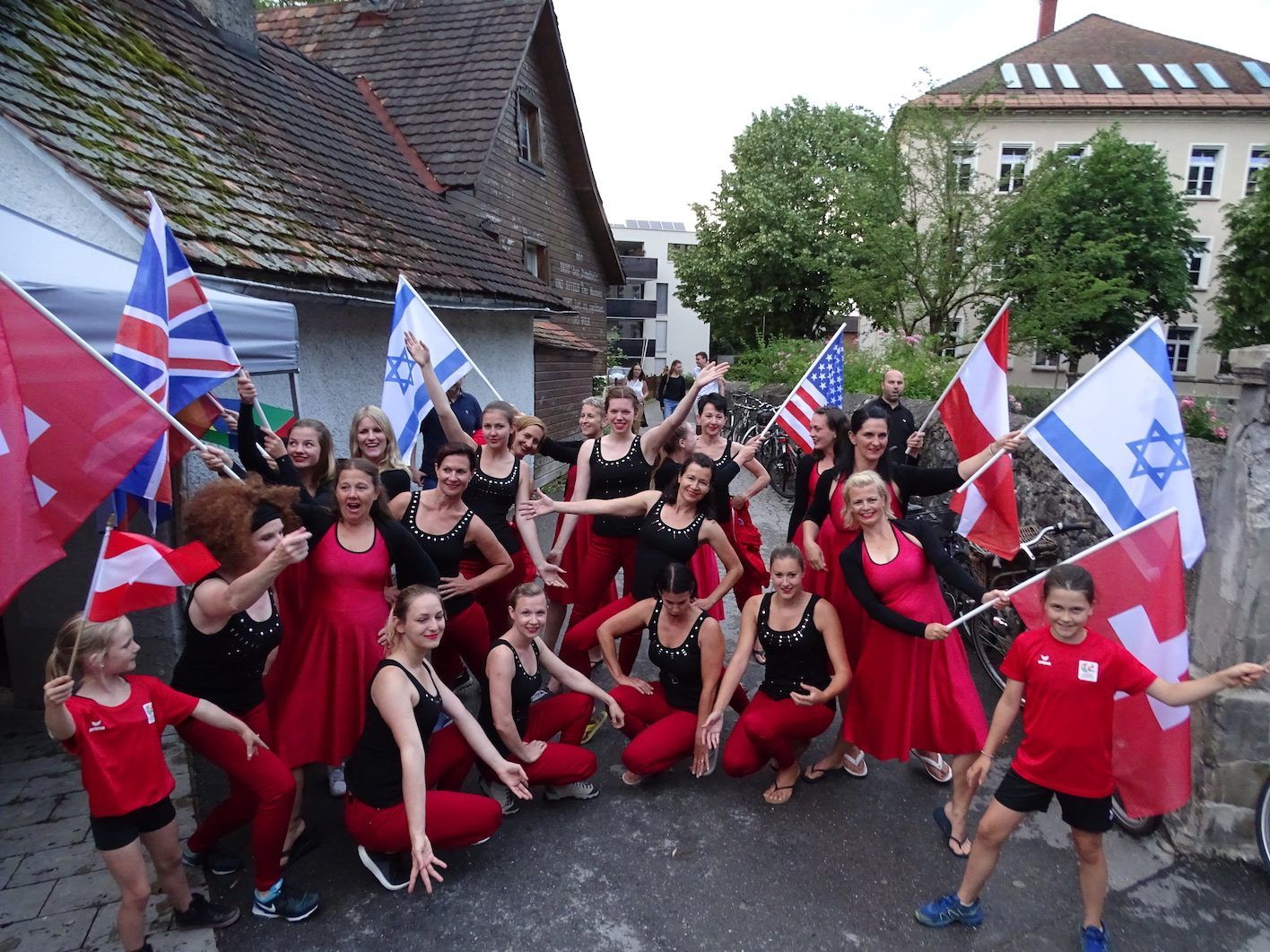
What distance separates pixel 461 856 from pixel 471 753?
1.51ft

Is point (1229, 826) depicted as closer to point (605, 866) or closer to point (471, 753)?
point (605, 866)

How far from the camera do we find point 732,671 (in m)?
4.10

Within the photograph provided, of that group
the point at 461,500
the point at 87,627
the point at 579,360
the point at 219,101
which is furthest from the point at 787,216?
the point at 87,627

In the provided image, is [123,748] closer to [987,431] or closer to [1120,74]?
[987,431]

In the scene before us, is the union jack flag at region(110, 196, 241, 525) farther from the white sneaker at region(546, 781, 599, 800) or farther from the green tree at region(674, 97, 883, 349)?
the green tree at region(674, 97, 883, 349)

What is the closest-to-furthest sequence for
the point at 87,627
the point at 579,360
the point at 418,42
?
the point at 87,627
the point at 418,42
the point at 579,360

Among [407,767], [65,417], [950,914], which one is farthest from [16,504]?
[950,914]

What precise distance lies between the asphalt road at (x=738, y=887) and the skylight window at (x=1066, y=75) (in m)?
38.5

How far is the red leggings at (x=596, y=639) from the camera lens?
4730 mm

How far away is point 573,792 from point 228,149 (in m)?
6.63

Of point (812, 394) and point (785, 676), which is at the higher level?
point (812, 394)

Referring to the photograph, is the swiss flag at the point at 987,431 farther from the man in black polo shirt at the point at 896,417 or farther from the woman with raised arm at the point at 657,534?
the man in black polo shirt at the point at 896,417

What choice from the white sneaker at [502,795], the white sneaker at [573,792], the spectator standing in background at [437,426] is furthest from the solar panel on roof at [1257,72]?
the white sneaker at [502,795]

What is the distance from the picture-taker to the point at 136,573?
2783 millimetres
